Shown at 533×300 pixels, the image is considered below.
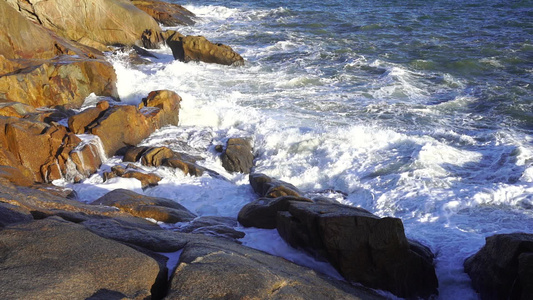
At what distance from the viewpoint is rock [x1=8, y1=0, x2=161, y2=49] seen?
1698 cm

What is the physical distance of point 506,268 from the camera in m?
5.44

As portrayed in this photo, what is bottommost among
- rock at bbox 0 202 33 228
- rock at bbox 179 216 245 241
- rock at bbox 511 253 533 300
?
rock at bbox 179 216 245 241

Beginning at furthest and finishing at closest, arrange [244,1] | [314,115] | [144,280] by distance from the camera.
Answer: [244,1] < [314,115] < [144,280]

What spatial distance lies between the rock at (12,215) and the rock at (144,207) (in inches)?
70.8

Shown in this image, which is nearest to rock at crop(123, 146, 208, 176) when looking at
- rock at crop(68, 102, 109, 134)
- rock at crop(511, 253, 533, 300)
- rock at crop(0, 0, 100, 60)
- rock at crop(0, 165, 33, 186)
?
rock at crop(68, 102, 109, 134)

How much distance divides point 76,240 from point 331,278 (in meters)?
2.52

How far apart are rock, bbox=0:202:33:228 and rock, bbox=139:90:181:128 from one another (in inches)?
246

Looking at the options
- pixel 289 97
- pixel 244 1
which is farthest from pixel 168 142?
pixel 244 1

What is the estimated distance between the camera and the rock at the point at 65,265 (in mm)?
3590

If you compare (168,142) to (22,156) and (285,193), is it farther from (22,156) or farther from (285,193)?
(285,193)

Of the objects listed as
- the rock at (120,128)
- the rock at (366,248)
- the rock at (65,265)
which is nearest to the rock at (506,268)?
the rock at (366,248)

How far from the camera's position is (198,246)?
4.80 m

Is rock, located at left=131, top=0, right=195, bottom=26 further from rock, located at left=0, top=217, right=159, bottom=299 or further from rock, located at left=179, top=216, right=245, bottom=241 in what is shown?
rock, located at left=0, top=217, right=159, bottom=299

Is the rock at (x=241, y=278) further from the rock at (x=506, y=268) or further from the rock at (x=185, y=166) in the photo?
the rock at (x=185, y=166)
